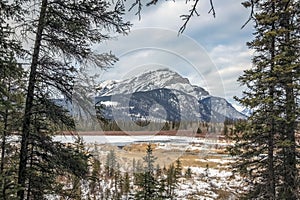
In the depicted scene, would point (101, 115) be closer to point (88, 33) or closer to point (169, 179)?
point (88, 33)

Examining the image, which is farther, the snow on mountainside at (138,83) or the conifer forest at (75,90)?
the snow on mountainside at (138,83)

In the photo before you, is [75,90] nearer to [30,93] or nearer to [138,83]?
[30,93]

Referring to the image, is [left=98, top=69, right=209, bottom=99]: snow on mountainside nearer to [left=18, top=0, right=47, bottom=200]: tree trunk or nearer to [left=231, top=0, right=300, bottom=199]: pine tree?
[left=18, top=0, right=47, bottom=200]: tree trunk

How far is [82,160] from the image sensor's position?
584cm

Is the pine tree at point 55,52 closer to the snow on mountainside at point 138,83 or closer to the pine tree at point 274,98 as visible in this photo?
the snow on mountainside at point 138,83

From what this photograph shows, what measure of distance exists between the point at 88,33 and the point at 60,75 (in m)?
0.89

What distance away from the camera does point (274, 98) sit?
8.58 meters

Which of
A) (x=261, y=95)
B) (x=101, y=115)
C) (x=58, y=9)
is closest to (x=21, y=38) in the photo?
(x=58, y=9)

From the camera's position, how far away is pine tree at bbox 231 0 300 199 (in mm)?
8648

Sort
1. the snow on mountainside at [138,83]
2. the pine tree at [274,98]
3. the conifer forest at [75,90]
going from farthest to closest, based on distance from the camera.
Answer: the pine tree at [274,98] < the snow on mountainside at [138,83] < the conifer forest at [75,90]

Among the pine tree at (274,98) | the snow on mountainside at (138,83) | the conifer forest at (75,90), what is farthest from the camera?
the pine tree at (274,98)

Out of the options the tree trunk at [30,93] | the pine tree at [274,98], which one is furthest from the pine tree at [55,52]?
the pine tree at [274,98]

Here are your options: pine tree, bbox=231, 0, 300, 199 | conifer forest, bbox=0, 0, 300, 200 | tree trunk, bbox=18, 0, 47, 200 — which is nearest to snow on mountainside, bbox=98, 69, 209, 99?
conifer forest, bbox=0, 0, 300, 200

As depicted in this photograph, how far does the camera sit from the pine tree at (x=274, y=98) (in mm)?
8648
